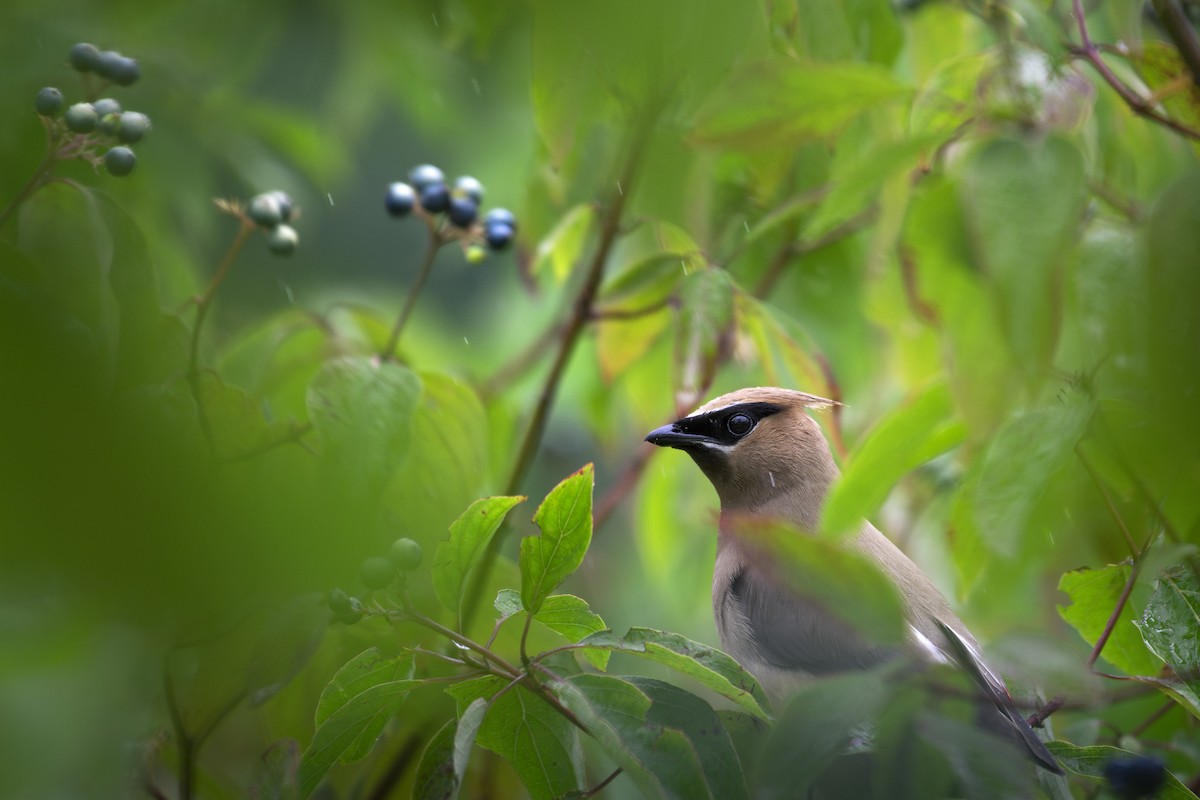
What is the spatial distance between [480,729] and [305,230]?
338 centimetres

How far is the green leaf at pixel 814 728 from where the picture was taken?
49.4 inches

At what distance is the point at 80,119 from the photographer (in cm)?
188

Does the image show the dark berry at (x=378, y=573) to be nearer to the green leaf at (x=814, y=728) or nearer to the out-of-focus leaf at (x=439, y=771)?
the out-of-focus leaf at (x=439, y=771)

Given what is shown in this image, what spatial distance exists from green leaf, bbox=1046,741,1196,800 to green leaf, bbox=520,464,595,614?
0.93m

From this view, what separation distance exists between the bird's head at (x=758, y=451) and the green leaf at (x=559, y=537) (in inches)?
55.6

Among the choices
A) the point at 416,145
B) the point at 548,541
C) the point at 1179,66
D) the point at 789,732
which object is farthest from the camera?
the point at 416,145

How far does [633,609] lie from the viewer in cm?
428

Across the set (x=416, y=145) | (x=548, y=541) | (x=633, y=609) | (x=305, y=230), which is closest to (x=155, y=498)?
(x=548, y=541)

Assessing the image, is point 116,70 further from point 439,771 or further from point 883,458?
point 883,458

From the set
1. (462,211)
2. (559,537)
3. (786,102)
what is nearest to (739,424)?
(462,211)

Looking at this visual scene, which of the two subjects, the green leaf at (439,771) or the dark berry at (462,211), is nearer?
the green leaf at (439,771)

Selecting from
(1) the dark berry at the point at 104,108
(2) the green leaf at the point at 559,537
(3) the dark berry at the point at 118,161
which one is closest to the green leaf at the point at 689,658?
(2) the green leaf at the point at 559,537

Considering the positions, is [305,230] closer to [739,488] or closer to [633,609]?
[633,609]

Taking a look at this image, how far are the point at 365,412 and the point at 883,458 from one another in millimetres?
917
